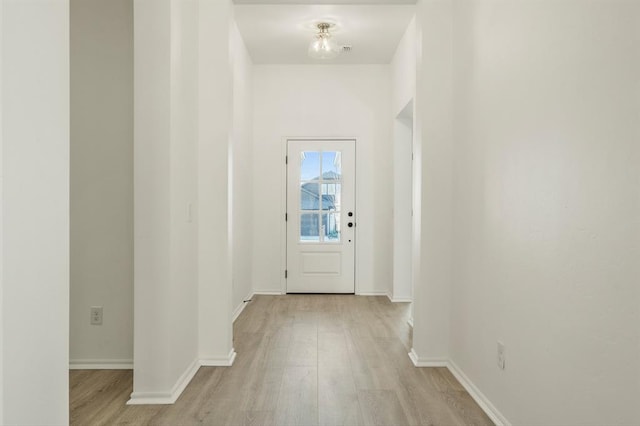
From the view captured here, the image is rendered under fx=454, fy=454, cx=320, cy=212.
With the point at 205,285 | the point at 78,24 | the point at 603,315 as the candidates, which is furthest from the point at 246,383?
the point at 78,24

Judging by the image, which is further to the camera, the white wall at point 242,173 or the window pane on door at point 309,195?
the window pane on door at point 309,195

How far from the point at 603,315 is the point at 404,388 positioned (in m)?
1.50

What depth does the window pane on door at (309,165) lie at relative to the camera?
5.76 metres

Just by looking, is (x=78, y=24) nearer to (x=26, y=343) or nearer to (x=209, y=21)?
(x=209, y=21)

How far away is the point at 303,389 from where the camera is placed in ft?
8.80

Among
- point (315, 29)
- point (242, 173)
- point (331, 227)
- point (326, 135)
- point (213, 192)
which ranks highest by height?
point (315, 29)

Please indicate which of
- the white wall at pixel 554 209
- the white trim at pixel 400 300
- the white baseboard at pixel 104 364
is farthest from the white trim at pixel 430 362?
the white trim at pixel 400 300

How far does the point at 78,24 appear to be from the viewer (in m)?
3.06

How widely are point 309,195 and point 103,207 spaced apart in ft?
10.0

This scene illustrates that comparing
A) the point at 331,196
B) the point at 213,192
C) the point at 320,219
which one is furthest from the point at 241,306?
the point at 213,192

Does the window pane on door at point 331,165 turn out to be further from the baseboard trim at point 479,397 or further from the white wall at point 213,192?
the baseboard trim at point 479,397

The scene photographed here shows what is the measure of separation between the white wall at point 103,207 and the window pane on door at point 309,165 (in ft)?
9.57

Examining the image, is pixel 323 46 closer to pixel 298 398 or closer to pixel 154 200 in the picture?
pixel 154 200

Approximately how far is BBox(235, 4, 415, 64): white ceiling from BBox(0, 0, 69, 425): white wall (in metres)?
2.33
